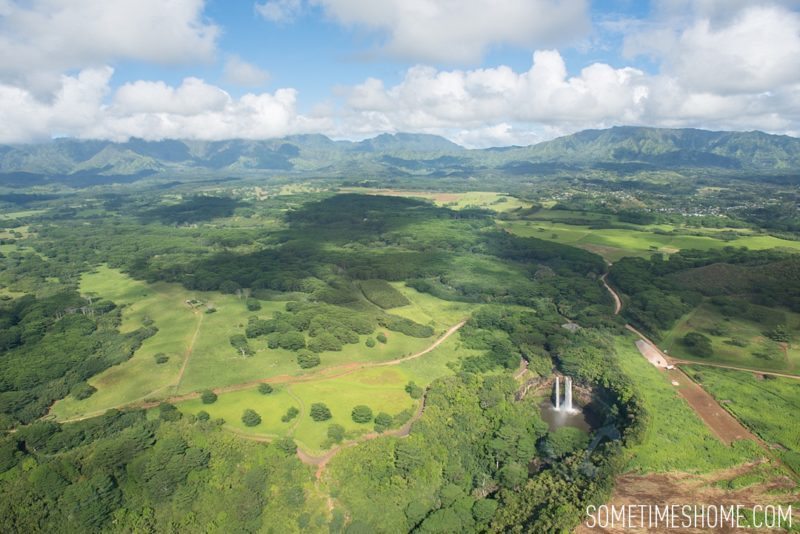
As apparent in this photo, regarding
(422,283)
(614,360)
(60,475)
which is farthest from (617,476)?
(422,283)

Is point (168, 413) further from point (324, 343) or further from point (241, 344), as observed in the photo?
point (324, 343)

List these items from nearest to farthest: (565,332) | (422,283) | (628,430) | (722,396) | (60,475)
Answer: (60,475) → (628,430) → (722,396) → (565,332) → (422,283)

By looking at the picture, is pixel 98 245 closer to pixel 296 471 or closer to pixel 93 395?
pixel 93 395

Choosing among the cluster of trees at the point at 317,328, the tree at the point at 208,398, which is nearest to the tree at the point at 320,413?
the cluster of trees at the point at 317,328

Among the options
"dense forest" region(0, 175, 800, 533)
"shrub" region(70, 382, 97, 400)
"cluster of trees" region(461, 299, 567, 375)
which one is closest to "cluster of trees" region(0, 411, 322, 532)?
"dense forest" region(0, 175, 800, 533)

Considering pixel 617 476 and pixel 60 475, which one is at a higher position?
pixel 60 475

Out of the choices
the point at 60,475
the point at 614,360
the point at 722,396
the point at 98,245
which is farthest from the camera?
the point at 98,245
